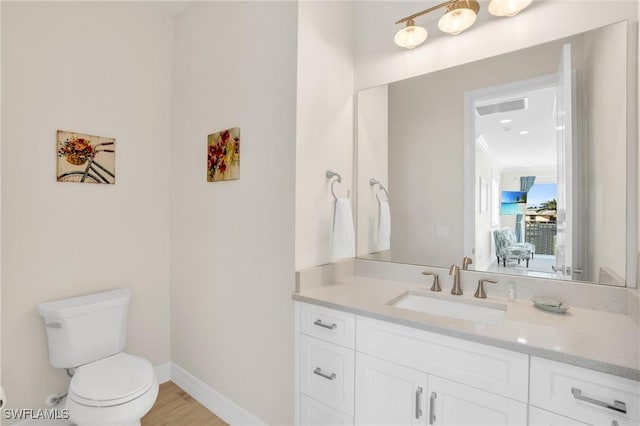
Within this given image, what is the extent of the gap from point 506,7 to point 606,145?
0.77 metres

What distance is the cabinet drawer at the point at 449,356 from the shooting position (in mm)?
997

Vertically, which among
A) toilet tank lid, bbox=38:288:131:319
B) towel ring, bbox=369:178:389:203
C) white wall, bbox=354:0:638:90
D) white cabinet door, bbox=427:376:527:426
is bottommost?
white cabinet door, bbox=427:376:527:426

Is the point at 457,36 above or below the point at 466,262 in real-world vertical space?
above

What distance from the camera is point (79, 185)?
6.51 ft

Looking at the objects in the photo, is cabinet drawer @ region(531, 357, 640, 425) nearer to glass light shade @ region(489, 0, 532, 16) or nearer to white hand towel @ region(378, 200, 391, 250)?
white hand towel @ region(378, 200, 391, 250)

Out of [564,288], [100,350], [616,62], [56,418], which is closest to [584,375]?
[564,288]

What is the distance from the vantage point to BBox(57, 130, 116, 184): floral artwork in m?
1.91

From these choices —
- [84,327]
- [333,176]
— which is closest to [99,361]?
[84,327]

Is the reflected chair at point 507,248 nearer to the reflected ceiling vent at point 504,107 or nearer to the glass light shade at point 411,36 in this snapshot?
the reflected ceiling vent at point 504,107

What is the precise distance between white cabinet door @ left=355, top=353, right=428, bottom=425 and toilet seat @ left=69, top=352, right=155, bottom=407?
3.58 feet

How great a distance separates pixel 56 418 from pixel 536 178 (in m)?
2.98

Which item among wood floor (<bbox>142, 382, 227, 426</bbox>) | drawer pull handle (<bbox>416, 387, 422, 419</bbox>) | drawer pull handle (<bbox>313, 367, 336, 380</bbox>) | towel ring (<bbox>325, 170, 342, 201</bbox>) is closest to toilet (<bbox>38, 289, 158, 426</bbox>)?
wood floor (<bbox>142, 382, 227, 426</bbox>)

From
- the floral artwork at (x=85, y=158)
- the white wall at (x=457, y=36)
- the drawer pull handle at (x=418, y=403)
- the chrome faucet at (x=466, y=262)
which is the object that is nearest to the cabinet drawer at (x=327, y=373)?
the drawer pull handle at (x=418, y=403)

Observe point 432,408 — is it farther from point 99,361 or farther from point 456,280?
point 99,361
